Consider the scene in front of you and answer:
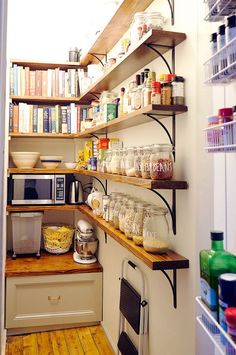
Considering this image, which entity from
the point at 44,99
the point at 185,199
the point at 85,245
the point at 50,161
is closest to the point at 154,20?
the point at 185,199

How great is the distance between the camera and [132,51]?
1.68 m

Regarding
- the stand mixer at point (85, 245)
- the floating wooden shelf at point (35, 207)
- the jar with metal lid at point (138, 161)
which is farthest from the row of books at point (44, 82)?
the jar with metal lid at point (138, 161)

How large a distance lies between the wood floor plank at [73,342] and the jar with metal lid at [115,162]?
1.36 m

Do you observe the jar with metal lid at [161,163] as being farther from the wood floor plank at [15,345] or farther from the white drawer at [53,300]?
the wood floor plank at [15,345]

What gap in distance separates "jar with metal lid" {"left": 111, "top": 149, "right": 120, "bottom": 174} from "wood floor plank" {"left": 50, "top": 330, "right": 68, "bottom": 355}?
138cm

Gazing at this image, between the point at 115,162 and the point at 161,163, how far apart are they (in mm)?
614

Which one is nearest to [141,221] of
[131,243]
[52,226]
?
[131,243]

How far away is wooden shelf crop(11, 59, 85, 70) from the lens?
306 centimetres

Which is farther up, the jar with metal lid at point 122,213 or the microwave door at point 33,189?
the microwave door at point 33,189

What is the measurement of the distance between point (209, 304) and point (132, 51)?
4.03 feet

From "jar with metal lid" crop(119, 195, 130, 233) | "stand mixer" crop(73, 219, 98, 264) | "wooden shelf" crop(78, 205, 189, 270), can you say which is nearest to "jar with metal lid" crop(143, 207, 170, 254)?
"wooden shelf" crop(78, 205, 189, 270)

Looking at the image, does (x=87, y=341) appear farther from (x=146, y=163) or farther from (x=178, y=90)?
(x=178, y=90)

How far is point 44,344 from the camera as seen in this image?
256 centimetres

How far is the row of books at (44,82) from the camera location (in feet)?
10.1
